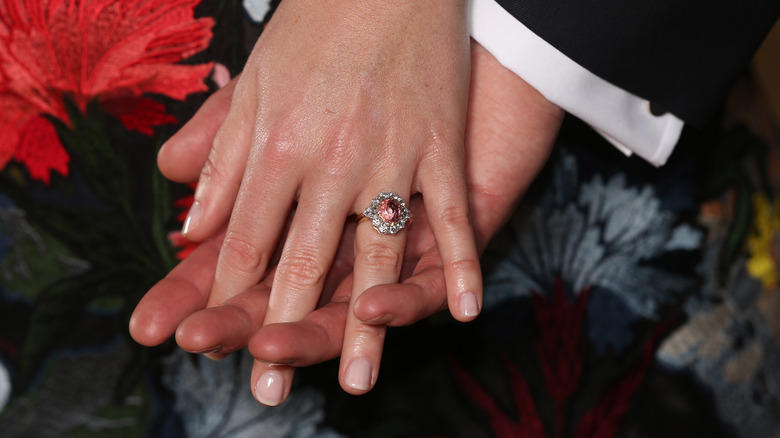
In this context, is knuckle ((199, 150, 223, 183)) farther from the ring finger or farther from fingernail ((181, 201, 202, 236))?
the ring finger

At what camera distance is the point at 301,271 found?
54 centimetres

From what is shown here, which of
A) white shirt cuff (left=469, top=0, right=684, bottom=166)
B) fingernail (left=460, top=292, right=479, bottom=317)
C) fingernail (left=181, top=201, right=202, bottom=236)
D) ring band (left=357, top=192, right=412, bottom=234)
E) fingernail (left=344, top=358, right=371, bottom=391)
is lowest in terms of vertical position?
fingernail (left=344, top=358, right=371, bottom=391)

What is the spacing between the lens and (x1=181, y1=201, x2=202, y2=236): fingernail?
1.90 feet

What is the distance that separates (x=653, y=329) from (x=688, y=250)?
0.31 ft

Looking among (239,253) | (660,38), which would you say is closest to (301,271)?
(239,253)

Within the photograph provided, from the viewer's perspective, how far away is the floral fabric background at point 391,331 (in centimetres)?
60

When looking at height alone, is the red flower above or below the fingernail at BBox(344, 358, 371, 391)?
above

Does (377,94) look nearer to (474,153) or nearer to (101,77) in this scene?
(474,153)

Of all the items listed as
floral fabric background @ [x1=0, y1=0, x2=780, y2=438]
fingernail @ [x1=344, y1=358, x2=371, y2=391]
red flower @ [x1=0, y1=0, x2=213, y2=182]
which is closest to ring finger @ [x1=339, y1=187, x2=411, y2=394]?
fingernail @ [x1=344, y1=358, x2=371, y2=391]

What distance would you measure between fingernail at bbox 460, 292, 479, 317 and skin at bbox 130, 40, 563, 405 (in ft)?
0.09

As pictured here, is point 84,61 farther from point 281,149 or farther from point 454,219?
point 454,219

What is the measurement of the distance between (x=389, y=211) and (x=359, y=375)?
0.46 ft

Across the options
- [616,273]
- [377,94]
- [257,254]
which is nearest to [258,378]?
[257,254]

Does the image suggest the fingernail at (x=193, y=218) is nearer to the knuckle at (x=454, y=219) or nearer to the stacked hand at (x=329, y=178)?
the stacked hand at (x=329, y=178)
